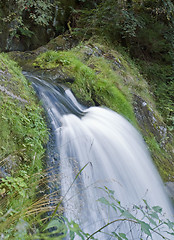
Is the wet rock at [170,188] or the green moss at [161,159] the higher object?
the green moss at [161,159]

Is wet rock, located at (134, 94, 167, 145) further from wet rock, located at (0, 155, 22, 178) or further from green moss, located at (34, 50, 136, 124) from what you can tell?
wet rock, located at (0, 155, 22, 178)

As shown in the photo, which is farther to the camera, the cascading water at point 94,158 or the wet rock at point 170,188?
the wet rock at point 170,188

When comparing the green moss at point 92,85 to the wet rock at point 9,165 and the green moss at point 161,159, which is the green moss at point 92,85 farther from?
the wet rock at point 9,165

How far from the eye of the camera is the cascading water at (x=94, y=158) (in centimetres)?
258

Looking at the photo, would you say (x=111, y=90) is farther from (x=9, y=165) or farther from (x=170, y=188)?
A: (x=9, y=165)

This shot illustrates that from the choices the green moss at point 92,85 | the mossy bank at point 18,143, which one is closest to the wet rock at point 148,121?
the green moss at point 92,85

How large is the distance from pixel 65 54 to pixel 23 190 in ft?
14.4

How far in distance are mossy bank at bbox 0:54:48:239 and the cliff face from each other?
181cm

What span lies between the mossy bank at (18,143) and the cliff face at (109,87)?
5.95 feet

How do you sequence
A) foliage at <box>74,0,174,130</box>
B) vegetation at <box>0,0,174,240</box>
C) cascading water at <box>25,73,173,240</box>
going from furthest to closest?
1. foliage at <box>74,0,174,130</box>
2. cascading water at <box>25,73,173,240</box>
3. vegetation at <box>0,0,174,240</box>

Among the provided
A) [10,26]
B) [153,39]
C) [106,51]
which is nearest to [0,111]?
[106,51]

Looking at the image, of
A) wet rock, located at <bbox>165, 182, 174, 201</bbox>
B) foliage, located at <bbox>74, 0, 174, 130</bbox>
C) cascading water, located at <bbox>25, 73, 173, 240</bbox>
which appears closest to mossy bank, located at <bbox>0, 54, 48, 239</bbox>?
cascading water, located at <bbox>25, 73, 173, 240</bbox>

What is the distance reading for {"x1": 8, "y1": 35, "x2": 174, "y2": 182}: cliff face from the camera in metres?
4.77

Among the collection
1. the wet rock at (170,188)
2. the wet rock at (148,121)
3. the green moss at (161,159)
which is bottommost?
the wet rock at (170,188)
